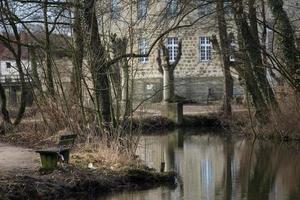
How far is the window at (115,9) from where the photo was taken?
66.3ft

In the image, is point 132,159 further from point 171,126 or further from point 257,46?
point 171,126

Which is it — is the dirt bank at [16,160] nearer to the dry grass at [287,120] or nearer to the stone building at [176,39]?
the stone building at [176,39]

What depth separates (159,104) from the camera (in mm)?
34812

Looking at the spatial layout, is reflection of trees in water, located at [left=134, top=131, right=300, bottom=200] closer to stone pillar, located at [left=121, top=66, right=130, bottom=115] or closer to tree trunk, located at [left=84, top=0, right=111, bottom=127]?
stone pillar, located at [left=121, top=66, right=130, bottom=115]

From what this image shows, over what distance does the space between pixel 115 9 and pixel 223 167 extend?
578cm

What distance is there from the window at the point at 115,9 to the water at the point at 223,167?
4054mm

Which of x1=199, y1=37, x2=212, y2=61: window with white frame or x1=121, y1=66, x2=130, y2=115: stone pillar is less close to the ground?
x1=199, y1=37, x2=212, y2=61: window with white frame

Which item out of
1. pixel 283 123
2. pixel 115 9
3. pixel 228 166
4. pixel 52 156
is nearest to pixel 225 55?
pixel 283 123

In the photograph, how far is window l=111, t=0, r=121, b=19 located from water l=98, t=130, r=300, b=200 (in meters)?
4.05

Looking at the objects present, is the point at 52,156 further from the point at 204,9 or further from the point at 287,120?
the point at 287,120

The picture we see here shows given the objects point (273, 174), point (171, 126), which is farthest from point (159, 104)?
point (273, 174)

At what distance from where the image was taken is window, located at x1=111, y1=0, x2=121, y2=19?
20.2 m

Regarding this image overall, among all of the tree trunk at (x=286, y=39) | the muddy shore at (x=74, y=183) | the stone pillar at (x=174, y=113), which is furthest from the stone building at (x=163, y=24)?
the muddy shore at (x=74, y=183)

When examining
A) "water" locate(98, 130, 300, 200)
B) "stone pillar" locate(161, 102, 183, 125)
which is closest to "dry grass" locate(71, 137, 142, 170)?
"water" locate(98, 130, 300, 200)
